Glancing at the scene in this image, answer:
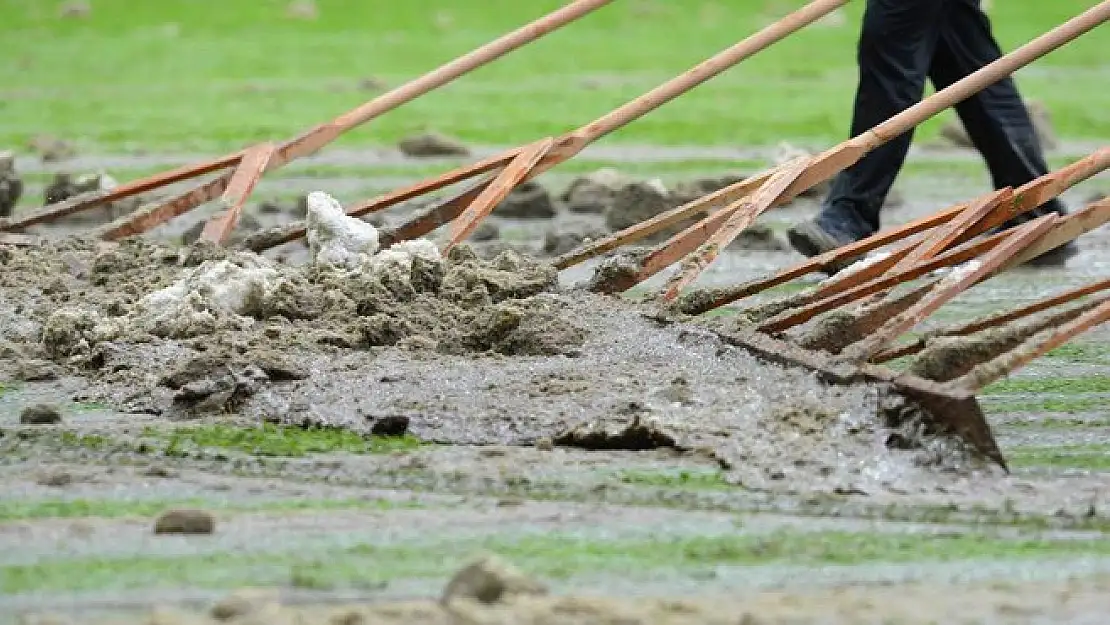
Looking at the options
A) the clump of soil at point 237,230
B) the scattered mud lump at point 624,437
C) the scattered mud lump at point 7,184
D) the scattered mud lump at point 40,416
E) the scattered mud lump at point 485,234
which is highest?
the scattered mud lump at point 7,184

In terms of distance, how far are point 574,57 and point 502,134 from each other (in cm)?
459

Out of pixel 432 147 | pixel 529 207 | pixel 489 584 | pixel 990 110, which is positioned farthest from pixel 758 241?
pixel 489 584

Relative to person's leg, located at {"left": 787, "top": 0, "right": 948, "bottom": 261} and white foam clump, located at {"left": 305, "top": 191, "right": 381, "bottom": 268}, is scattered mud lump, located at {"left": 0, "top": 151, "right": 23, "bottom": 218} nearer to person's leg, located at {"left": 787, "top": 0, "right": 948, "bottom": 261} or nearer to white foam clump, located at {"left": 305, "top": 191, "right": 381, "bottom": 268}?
white foam clump, located at {"left": 305, "top": 191, "right": 381, "bottom": 268}

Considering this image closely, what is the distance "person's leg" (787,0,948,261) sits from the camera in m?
6.98

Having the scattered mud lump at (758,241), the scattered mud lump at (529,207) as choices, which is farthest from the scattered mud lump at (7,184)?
the scattered mud lump at (758,241)

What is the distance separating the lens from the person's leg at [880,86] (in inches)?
275

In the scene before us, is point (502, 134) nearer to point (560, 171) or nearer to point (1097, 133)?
point (560, 171)

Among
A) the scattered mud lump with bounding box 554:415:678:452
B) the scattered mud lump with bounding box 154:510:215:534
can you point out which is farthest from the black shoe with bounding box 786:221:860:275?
the scattered mud lump with bounding box 154:510:215:534

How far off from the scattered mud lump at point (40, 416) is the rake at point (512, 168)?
1.45m

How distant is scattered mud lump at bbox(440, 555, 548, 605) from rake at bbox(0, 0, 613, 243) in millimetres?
3264

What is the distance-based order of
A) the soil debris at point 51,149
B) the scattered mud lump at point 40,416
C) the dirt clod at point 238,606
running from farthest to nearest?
the soil debris at point 51,149, the scattered mud lump at point 40,416, the dirt clod at point 238,606

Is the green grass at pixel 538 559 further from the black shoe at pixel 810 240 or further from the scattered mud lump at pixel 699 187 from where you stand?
the scattered mud lump at pixel 699 187

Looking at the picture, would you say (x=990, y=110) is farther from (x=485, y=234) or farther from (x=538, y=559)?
(x=538, y=559)

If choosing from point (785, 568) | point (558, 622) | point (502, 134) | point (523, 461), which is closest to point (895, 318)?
point (523, 461)
